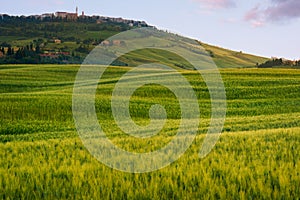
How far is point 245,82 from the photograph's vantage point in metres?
42.2

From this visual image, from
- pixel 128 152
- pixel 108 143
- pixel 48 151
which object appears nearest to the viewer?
pixel 128 152

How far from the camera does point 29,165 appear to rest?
306 inches

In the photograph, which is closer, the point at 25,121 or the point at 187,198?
the point at 187,198

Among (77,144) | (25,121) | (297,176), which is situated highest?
(297,176)

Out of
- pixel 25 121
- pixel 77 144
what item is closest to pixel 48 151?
pixel 77 144

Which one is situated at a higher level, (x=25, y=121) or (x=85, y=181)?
(x=85, y=181)

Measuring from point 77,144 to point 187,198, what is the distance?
19.4 ft

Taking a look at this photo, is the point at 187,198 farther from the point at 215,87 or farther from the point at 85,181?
the point at 215,87

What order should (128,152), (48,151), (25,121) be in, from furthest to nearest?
(25,121), (48,151), (128,152)

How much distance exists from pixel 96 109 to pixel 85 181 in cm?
2043

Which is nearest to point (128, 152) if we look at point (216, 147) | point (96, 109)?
point (216, 147)

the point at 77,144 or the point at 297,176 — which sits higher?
the point at 297,176

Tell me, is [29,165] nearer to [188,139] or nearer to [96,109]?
[188,139]

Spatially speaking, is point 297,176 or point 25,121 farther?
point 25,121
